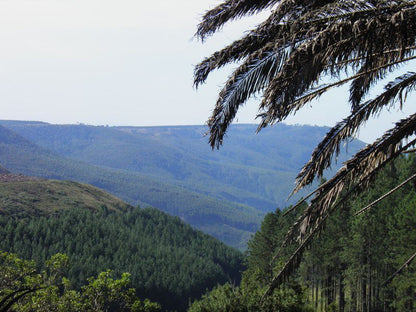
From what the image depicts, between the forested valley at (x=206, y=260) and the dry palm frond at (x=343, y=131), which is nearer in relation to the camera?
the dry palm frond at (x=343, y=131)

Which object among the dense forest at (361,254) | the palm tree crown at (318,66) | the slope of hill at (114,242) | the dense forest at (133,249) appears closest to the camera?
Answer: the palm tree crown at (318,66)

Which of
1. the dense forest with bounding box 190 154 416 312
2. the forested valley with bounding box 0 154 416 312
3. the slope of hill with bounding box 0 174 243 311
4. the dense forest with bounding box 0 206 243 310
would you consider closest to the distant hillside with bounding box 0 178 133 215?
the slope of hill with bounding box 0 174 243 311

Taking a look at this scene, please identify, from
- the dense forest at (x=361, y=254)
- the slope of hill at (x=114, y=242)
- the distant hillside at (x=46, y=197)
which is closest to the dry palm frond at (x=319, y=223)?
the dense forest at (x=361, y=254)

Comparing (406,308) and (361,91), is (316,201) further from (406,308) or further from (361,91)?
(406,308)

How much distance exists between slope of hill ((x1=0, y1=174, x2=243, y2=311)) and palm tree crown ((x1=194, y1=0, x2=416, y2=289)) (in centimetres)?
8412

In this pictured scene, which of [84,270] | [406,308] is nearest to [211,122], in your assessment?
[406,308]

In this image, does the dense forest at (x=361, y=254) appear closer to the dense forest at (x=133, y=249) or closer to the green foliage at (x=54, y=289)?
the green foliage at (x=54, y=289)

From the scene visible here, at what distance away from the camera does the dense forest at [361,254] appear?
28.1 metres

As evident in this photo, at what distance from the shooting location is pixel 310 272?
49.2 meters

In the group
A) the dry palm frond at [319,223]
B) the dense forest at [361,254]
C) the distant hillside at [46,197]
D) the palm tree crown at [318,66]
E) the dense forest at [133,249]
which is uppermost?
the palm tree crown at [318,66]

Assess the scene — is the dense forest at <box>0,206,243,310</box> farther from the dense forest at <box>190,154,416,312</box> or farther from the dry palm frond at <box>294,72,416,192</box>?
the dry palm frond at <box>294,72,416,192</box>

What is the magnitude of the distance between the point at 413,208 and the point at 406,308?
28.5ft

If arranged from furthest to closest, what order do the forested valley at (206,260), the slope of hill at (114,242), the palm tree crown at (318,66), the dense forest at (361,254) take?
the slope of hill at (114,242)
the dense forest at (361,254)
the forested valley at (206,260)
the palm tree crown at (318,66)

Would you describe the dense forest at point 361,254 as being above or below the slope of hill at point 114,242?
above
